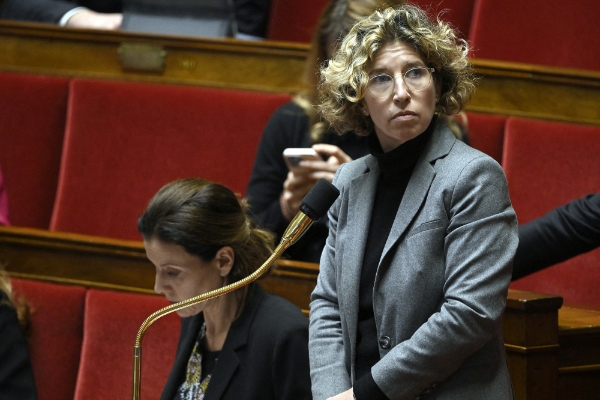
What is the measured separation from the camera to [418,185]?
57cm

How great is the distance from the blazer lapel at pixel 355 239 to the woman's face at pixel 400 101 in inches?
1.5

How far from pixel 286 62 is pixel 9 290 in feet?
1.61

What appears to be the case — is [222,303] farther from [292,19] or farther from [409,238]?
[292,19]

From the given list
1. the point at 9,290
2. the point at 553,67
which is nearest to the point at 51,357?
the point at 9,290

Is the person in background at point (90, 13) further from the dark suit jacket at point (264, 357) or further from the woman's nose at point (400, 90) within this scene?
the woman's nose at point (400, 90)

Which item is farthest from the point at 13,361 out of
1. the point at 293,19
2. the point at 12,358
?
the point at 293,19

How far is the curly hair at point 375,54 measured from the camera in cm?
58

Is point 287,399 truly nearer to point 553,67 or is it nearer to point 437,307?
point 437,307

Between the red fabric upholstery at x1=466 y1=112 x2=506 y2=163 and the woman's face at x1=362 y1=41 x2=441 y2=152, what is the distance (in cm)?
53

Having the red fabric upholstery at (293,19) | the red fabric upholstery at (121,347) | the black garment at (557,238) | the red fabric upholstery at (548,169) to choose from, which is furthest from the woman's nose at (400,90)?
the red fabric upholstery at (293,19)

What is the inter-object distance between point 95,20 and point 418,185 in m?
0.89

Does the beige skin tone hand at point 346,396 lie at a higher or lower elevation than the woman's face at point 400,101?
lower

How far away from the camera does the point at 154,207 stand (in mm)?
780

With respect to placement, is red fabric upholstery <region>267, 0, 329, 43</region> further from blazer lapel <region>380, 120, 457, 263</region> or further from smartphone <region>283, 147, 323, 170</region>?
blazer lapel <region>380, 120, 457, 263</region>
